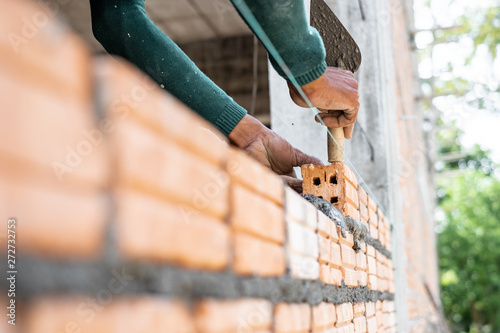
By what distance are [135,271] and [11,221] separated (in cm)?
16

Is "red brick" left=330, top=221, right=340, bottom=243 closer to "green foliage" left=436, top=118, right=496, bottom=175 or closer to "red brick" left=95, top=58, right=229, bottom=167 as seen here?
"red brick" left=95, top=58, right=229, bottom=167

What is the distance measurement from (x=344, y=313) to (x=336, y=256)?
18 cm

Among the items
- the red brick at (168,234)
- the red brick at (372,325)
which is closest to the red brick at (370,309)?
the red brick at (372,325)

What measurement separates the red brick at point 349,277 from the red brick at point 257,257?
2.08 feet

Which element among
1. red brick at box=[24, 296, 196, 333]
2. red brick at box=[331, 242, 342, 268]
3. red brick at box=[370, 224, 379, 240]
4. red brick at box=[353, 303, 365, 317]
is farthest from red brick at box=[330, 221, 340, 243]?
red brick at box=[24, 296, 196, 333]

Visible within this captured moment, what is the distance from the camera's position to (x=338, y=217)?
172 cm

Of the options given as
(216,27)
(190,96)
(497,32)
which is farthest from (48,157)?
(497,32)

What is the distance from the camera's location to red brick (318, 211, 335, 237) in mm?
1387

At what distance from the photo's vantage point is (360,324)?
73.5 inches

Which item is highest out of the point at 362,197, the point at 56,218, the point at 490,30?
the point at 490,30

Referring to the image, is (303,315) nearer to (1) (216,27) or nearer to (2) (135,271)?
(2) (135,271)

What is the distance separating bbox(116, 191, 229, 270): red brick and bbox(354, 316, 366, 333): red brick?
3.54 feet

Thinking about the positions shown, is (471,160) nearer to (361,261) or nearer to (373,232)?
(373,232)

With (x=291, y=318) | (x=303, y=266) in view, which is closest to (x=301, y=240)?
(x=303, y=266)
